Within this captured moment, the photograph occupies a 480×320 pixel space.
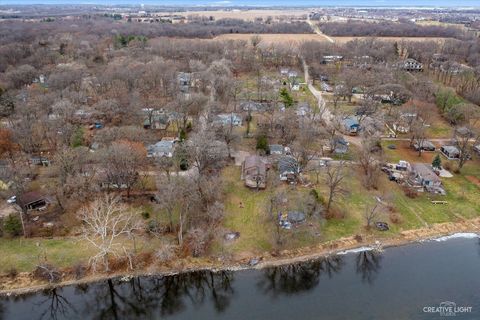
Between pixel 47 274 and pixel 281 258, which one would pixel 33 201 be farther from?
pixel 281 258

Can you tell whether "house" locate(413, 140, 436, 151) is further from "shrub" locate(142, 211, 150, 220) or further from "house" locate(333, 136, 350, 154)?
"shrub" locate(142, 211, 150, 220)

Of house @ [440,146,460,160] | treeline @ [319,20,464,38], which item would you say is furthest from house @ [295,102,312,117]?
treeline @ [319,20,464,38]

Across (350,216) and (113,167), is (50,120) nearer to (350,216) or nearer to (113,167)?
(113,167)

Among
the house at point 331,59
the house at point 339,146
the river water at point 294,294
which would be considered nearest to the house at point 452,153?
the house at point 339,146

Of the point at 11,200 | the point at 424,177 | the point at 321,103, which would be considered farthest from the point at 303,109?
the point at 11,200

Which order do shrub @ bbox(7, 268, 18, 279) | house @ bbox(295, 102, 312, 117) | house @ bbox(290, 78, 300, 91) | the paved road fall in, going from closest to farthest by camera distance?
shrub @ bbox(7, 268, 18, 279) < house @ bbox(295, 102, 312, 117) < the paved road < house @ bbox(290, 78, 300, 91)
